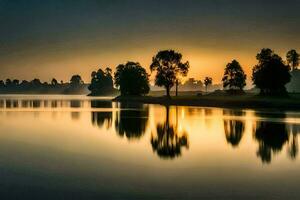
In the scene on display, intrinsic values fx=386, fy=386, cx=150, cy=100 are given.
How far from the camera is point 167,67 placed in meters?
149

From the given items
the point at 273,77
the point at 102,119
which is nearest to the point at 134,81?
the point at 273,77

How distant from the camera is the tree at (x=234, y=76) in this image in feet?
520

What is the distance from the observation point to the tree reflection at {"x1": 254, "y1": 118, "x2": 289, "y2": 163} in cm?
2614

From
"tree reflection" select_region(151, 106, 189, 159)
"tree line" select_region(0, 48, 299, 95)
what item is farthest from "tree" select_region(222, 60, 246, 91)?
"tree reflection" select_region(151, 106, 189, 159)

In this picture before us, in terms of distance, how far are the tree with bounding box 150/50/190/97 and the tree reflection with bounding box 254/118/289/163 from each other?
10497 cm

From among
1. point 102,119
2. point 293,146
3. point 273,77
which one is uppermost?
point 273,77

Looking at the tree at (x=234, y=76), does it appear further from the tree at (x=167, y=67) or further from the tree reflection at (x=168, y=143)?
the tree reflection at (x=168, y=143)

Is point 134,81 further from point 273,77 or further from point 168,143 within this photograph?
point 168,143

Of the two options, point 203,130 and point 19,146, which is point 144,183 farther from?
point 203,130

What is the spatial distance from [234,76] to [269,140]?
129 meters

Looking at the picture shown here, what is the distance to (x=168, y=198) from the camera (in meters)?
14.9

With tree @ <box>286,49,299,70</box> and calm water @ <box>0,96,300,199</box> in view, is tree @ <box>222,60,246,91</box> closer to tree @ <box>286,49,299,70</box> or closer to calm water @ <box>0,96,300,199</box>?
tree @ <box>286,49,299,70</box>

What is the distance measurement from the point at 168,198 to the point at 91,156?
37.5 ft

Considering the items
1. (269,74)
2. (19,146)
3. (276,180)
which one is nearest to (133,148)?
(19,146)
